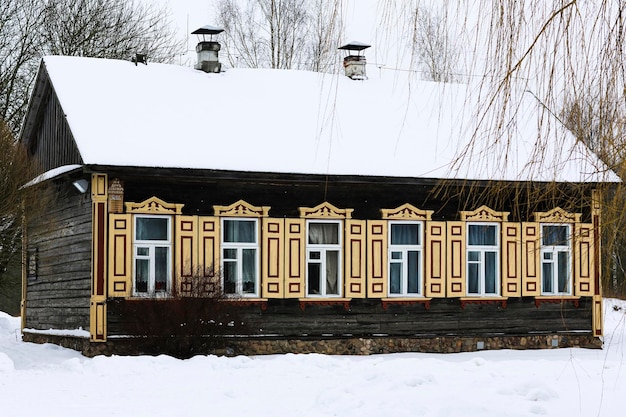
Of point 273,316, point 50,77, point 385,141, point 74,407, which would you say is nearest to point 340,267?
point 273,316

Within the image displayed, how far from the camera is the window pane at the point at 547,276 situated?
811 inches

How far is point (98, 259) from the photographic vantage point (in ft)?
56.5

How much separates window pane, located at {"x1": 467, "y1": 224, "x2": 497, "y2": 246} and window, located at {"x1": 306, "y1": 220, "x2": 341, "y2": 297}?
268 centimetres

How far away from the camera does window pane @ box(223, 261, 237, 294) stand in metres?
18.3

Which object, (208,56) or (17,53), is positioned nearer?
(208,56)

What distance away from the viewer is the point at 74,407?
10859 millimetres

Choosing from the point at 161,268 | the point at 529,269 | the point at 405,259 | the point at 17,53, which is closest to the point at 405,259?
the point at 405,259

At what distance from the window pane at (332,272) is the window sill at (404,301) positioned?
917 mm

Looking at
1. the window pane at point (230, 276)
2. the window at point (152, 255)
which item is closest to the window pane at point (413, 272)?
the window pane at point (230, 276)

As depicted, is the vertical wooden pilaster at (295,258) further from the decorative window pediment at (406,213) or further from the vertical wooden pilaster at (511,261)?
the vertical wooden pilaster at (511,261)

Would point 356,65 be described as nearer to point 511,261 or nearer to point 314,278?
point 511,261

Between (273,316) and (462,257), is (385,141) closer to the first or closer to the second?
(462,257)

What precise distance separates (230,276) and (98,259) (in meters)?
2.38

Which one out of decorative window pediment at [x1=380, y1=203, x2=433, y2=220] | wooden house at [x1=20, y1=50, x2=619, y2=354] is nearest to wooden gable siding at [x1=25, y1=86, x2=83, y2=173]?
wooden house at [x1=20, y1=50, x2=619, y2=354]
